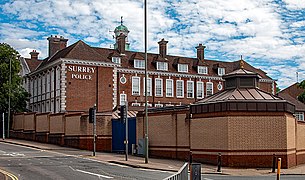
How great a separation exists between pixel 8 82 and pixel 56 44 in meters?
11.7

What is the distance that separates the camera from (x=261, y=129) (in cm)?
2864

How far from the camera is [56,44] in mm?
69438

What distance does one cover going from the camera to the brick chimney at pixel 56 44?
68.9 meters

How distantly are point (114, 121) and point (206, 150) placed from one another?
1228cm

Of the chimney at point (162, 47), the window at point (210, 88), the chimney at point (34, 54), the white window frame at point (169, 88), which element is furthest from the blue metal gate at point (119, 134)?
the chimney at point (34, 54)

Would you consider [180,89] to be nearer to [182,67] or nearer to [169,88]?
[169,88]

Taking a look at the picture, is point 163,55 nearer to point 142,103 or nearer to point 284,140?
point 142,103

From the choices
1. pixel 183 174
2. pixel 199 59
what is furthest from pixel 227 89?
pixel 199 59

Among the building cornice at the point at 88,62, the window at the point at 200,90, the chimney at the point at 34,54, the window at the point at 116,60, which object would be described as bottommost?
the window at the point at 200,90

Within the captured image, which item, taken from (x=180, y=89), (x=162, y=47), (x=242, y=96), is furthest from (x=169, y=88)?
(x=242, y=96)

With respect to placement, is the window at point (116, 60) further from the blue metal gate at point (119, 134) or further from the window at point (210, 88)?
the blue metal gate at point (119, 134)

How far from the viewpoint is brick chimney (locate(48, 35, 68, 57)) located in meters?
68.9

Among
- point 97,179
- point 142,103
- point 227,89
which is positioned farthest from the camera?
point 142,103

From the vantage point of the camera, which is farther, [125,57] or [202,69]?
[202,69]
